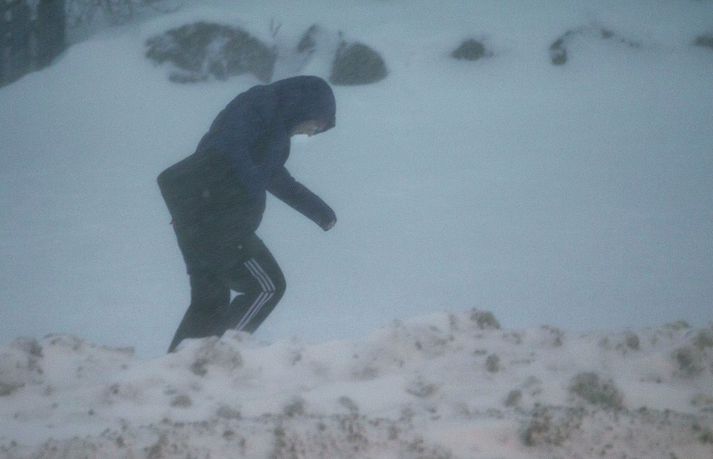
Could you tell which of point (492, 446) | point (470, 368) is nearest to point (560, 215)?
point (470, 368)

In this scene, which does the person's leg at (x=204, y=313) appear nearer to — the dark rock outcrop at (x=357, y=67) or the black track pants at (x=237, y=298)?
the black track pants at (x=237, y=298)

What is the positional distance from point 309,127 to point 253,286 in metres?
0.74

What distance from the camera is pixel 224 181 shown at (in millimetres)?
2660

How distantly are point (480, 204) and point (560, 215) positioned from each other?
2.64ft

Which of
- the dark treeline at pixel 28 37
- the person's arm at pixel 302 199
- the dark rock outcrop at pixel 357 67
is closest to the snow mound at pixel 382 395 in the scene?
the person's arm at pixel 302 199

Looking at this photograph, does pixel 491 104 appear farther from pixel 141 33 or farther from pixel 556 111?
pixel 141 33

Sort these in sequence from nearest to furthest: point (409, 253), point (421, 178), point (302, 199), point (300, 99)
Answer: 1. point (300, 99)
2. point (302, 199)
3. point (409, 253)
4. point (421, 178)

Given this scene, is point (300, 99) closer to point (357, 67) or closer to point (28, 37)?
point (357, 67)

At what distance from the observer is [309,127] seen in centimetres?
289

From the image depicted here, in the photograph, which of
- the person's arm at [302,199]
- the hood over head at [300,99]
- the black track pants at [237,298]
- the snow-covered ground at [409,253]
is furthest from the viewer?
the person's arm at [302,199]

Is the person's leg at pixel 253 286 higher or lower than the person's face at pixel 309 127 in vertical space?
lower

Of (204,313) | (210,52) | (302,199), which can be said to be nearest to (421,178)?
(302,199)

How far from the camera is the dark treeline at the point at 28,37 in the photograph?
37.9 ft

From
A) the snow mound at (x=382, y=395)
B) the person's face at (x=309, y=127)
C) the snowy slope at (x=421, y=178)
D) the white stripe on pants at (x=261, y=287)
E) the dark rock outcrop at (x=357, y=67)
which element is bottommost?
the snow mound at (x=382, y=395)
